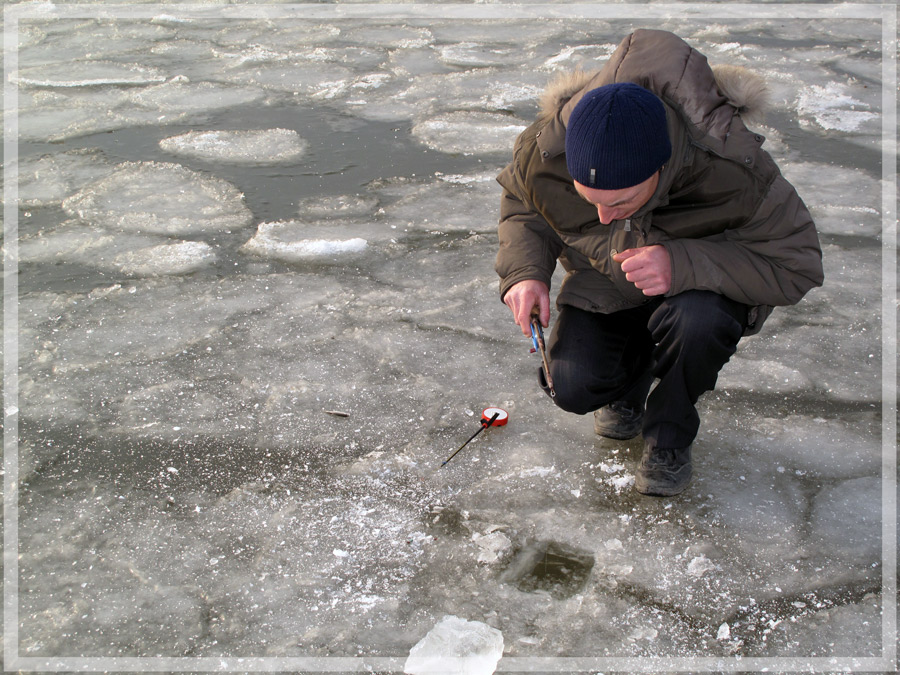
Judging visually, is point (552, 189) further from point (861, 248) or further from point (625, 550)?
point (861, 248)

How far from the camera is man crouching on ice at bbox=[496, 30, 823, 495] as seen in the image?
1685 mm

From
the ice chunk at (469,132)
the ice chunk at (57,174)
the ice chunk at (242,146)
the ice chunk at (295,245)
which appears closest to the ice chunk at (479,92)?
the ice chunk at (469,132)

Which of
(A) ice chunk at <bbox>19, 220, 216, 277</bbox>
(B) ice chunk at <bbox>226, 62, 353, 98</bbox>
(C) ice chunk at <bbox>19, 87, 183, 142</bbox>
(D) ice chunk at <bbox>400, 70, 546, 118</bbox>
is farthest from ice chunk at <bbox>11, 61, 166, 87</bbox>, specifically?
(A) ice chunk at <bbox>19, 220, 216, 277</bbox>

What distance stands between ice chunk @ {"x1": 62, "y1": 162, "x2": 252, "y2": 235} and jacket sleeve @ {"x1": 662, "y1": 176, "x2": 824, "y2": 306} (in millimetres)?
2092

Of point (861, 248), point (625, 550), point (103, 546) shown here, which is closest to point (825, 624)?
point (625, 550)

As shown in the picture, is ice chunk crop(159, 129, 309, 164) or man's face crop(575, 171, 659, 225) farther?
ice chunk crop(159, 129, 309, 164)

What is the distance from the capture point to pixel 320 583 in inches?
72.7

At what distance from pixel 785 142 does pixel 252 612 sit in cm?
339

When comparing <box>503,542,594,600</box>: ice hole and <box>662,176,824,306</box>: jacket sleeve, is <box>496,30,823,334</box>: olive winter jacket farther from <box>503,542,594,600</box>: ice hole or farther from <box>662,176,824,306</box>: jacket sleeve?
<box>503,542,594,600</box>: ice hole

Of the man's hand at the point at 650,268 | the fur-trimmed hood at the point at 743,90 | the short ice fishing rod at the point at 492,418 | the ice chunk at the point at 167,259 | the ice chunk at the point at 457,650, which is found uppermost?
the fur-trimmed hood at the point at 743,90

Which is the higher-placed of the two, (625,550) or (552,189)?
(552,189)

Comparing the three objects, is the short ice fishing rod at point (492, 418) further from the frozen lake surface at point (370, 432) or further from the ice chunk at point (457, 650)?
the ice chunk at point (457, 650)

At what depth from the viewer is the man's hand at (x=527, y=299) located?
2031 mm

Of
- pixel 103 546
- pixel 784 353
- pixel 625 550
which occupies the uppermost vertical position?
pixel 784 353
